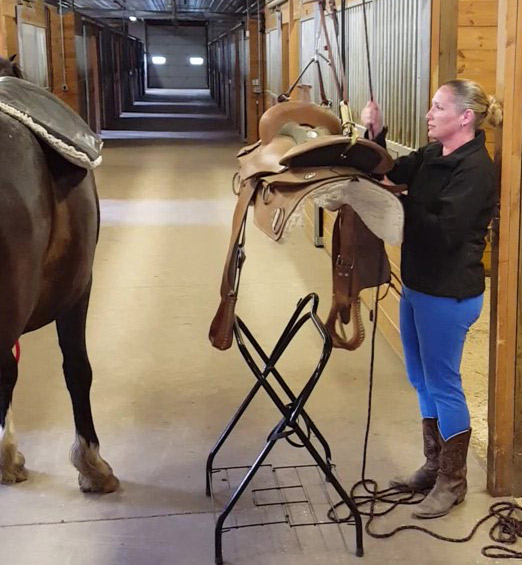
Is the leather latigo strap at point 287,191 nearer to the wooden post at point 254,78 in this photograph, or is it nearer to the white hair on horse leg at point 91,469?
the white hair on horse leg at point 91,469

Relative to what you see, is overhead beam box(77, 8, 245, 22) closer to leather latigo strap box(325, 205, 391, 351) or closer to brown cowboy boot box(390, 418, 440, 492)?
leather latigo strap box(325, 205, 391, 351)

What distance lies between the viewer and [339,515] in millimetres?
2441

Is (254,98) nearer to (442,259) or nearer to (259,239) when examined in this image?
(259,239)

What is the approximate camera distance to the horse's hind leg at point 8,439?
8.70 ft

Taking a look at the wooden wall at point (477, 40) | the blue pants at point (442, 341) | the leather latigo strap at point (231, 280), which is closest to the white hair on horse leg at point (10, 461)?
the leather latigo strap at point (231, 280)

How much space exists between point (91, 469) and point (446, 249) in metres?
1.33

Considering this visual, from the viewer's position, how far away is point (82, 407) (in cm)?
264

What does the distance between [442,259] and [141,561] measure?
1193 millimetres

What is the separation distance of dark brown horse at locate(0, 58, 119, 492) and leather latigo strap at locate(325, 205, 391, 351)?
74cm

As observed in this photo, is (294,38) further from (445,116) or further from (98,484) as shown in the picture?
(98,484)

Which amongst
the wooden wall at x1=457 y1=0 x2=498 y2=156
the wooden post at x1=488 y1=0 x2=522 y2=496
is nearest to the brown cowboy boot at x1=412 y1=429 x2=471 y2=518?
the wooden post at x1=488 y1=0 x2=522 y2=496

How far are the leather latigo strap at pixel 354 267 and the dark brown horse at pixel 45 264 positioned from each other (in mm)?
741

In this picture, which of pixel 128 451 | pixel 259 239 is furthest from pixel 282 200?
pixel 259 239

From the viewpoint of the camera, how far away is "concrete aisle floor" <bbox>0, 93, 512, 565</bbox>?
228 cm
